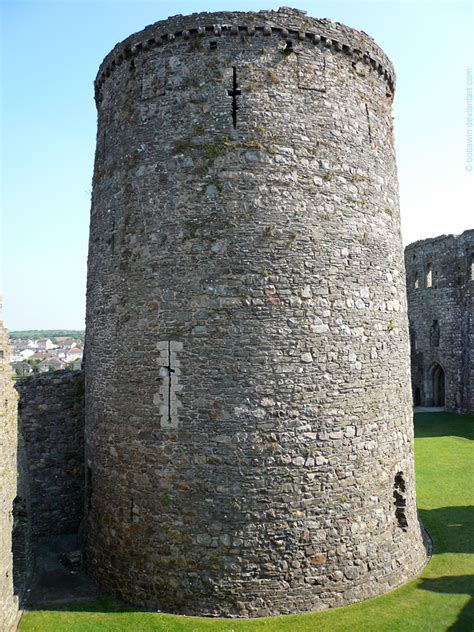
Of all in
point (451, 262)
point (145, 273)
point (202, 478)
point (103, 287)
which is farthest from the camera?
point (451, 262)

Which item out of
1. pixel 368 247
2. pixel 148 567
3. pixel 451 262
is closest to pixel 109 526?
pixel 148 567

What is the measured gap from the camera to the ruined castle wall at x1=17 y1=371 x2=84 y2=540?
12.7 meters

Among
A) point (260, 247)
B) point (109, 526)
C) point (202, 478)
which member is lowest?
point (109, 526)

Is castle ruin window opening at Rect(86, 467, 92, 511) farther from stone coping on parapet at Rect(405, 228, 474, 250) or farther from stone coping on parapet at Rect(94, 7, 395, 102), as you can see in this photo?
stone coping on parapet at Rect(405, 228, 474, 250)

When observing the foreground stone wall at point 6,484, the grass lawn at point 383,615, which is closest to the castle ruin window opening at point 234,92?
the foreground stone wall at point 6,484

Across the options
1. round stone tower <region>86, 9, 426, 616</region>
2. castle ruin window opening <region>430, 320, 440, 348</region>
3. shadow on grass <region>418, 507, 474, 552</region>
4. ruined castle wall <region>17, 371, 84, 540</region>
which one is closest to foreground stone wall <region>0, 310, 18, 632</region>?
round stone tower <region>86, 9, 426, 616</region>

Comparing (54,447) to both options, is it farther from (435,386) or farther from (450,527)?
(435,386)

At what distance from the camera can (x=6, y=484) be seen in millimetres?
9359

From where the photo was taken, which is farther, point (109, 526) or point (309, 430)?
point (109, 526)

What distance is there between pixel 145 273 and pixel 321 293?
3.29 m

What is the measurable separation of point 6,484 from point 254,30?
30.5 feet

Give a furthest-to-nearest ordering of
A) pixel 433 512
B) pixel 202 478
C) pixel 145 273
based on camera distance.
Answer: pixel 433 512, pixel 145 273, pixel 202 478

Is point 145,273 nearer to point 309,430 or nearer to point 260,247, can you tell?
point 260,247

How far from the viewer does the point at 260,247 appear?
950 cm
